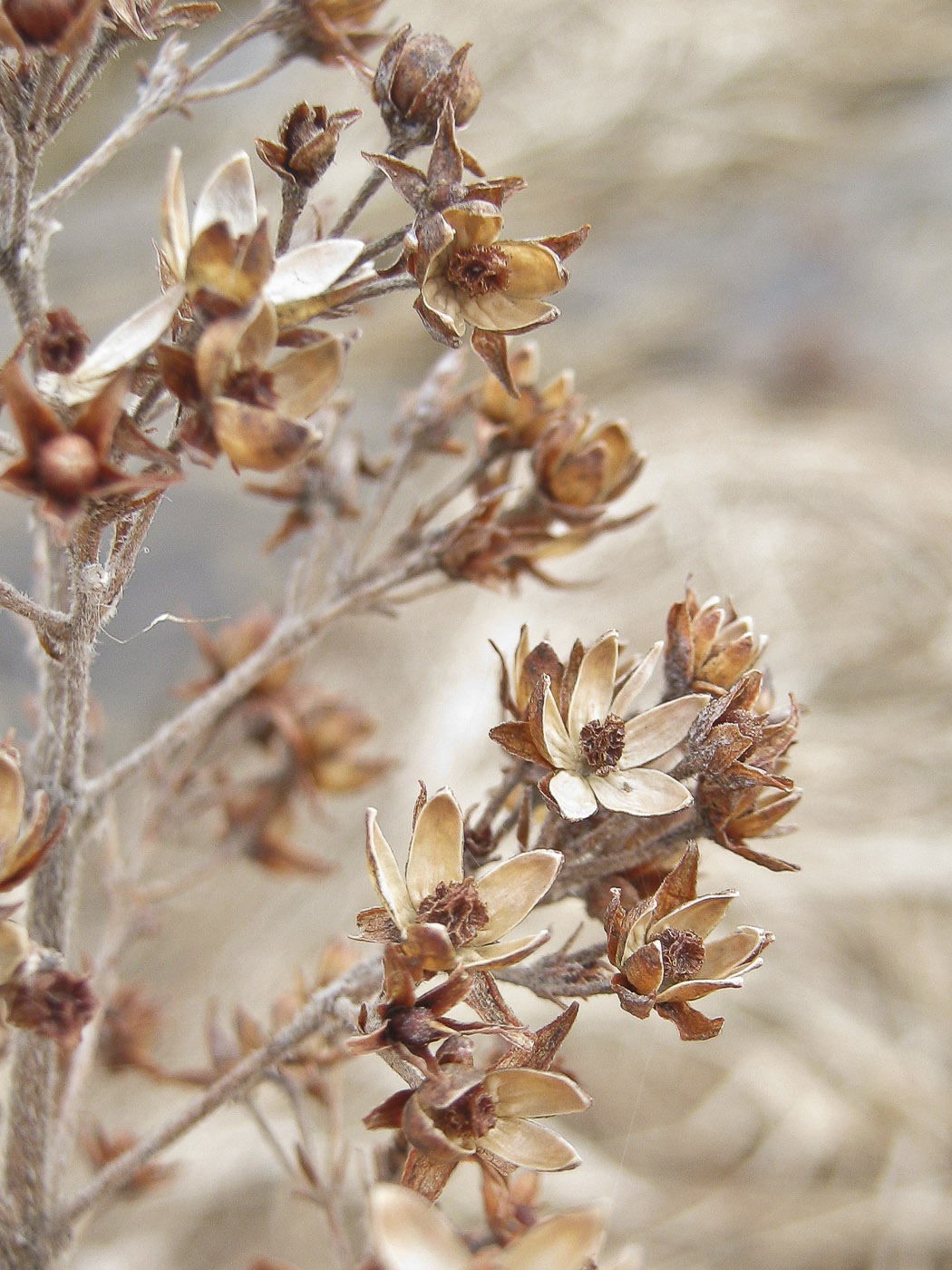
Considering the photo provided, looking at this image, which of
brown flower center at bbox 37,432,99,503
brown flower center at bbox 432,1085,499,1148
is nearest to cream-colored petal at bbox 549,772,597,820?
brown flower center at bbox 432,1085,499,1148

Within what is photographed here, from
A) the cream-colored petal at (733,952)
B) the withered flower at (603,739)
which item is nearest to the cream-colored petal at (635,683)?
the withered flower at (603,739)

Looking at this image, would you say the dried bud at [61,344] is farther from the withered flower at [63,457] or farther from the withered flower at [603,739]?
the withered flower at [603,739]

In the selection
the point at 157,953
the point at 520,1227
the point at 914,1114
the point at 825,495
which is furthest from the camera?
the point at 825,495

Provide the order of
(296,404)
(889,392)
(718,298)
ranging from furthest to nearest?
(718,298) → (889,392) → (296,404)

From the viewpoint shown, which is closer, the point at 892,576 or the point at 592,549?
the point at 892,576

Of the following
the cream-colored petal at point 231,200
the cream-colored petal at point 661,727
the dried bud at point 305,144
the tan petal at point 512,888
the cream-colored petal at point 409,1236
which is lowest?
the cream-colored petal at point 409,1236

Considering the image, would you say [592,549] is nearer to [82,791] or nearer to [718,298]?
[718,298]

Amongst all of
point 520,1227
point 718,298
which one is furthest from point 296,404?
point 718,298
